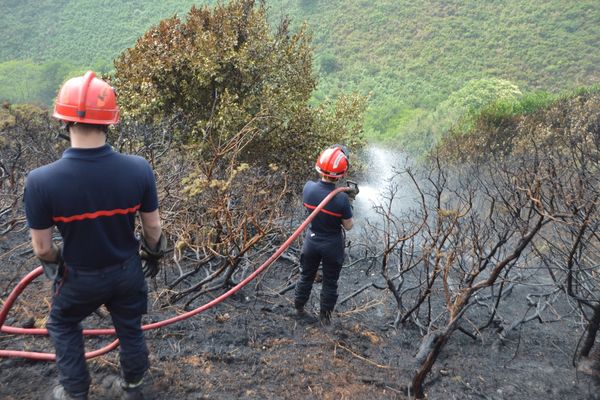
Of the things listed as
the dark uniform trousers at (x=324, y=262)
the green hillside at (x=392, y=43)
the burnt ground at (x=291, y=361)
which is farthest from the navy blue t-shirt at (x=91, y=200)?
the green hillside at (x=392, y=43)

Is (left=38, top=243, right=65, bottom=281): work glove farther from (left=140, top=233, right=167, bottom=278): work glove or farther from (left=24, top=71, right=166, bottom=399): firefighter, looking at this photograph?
(left=140, top=233, right=167, bottom=278): work glove

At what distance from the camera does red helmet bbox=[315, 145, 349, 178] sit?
383cm

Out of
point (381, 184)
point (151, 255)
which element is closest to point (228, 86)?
point (151, 255)

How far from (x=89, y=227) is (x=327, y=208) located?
2.15m

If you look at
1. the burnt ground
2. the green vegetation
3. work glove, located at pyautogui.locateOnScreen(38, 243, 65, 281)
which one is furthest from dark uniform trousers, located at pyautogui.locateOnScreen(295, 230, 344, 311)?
the green vegetation

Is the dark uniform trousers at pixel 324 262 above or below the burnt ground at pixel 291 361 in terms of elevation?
above

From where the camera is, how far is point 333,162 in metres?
3.83

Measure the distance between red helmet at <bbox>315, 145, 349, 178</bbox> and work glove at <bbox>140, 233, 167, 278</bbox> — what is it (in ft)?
5.53

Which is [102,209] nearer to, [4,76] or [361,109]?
[361,109]

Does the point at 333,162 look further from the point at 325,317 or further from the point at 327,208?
the point at 325,317

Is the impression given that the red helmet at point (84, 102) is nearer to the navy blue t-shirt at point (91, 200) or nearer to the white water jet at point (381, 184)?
the navy blue t-shirt at point (91, 200)

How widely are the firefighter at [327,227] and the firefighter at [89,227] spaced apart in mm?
1747

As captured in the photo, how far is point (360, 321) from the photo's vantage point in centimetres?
513

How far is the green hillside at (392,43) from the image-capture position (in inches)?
1544
